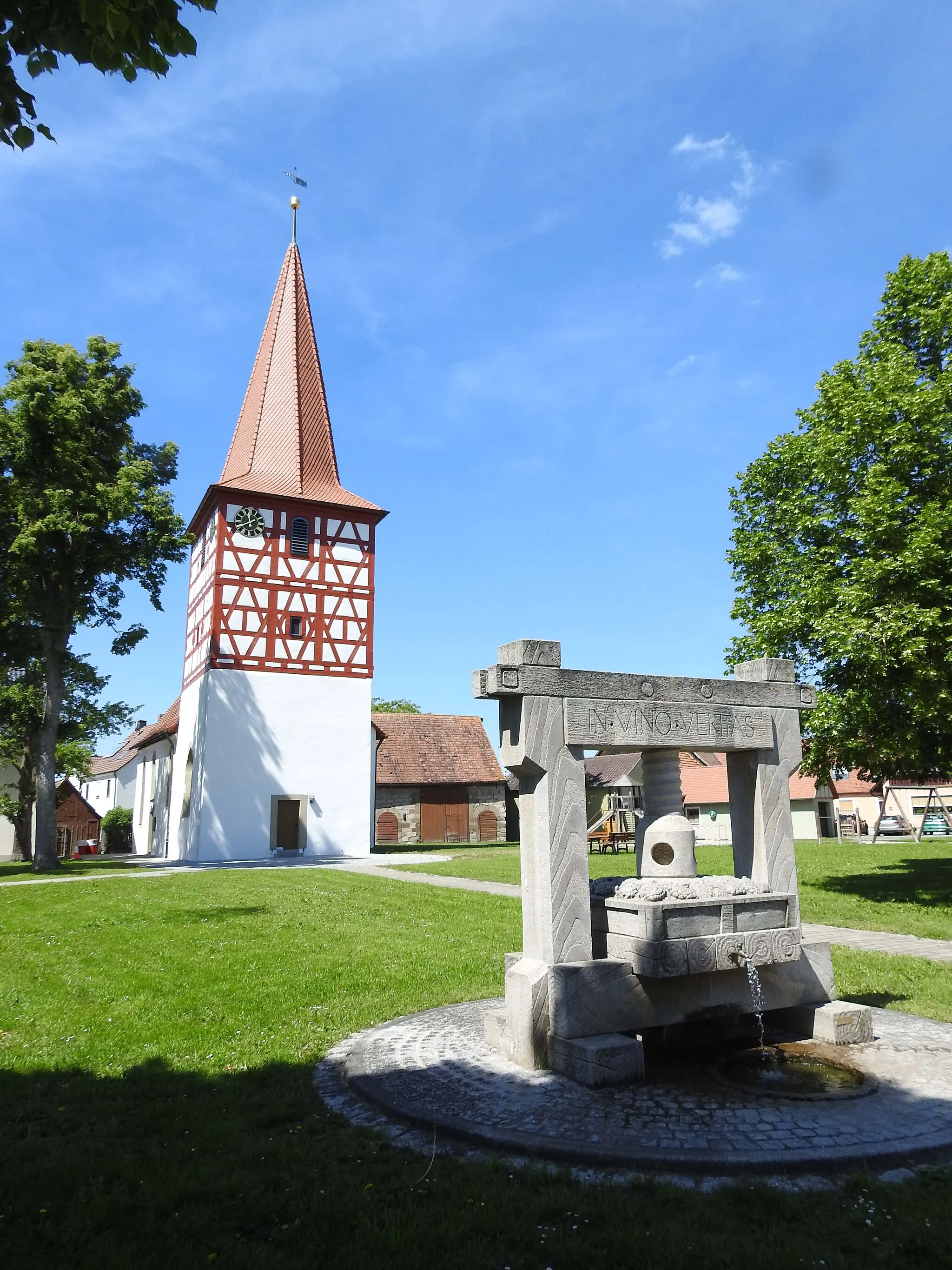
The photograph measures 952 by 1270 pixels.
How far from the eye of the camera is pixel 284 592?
2973 cm

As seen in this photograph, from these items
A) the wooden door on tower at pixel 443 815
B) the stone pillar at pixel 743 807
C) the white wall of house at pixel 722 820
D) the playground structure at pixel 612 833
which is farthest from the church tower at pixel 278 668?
the stone pillar at pixel 743 807

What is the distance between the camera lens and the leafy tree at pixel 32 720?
24828 mm

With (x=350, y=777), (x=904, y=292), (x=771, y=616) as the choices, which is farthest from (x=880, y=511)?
(x=350, y=777)

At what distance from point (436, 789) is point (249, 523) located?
15963 mm

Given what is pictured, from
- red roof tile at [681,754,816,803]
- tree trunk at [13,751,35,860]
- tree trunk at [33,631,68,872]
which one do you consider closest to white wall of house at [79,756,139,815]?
tree trunk at [13,751,35,860]

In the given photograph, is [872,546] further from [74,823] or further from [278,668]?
[74,823]

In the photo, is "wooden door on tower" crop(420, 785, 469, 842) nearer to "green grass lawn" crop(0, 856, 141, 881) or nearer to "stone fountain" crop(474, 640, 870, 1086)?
"green grass lawn" crop(0, 856, 141, 881)

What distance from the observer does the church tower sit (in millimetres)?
28062

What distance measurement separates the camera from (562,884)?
5.88 metres

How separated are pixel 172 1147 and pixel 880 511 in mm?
12551

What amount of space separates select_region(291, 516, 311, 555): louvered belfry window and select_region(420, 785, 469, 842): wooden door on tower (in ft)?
45.5

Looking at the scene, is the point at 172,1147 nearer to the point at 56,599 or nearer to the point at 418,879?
the point at 418,879

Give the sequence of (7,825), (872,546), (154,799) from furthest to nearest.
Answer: (7,825) < (154,799) < (872,546)

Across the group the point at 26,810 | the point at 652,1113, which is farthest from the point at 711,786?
the point at 652,1113
